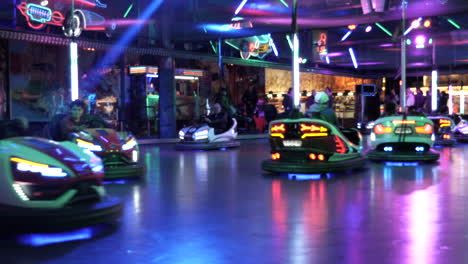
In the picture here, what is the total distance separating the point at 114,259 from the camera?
2852 mm

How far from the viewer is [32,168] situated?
10.8 ft

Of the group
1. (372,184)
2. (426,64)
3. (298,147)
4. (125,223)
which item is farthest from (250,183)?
(426,64)

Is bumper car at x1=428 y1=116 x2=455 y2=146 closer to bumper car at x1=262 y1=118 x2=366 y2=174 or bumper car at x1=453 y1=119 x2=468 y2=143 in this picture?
bumper car at x1=453 y1=119 x2=468 y2=143

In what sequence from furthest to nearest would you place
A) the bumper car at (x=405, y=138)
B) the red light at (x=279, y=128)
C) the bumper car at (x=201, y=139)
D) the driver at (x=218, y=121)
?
the driver at (x=218, y=121)
the bumper car at (x=201, y=139)
the bumper car at (x=405, y=138)
the red light at (x=279, y=128)

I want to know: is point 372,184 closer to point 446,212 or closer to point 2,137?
point 446,212

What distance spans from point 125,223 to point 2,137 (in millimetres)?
1035

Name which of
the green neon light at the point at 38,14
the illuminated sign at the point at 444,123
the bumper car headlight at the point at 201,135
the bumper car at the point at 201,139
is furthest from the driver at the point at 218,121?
the illuminated sign at the point at 444,123

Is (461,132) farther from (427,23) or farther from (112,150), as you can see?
(112,150)

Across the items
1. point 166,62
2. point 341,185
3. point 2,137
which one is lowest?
point 341,185

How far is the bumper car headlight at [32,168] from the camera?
330 centimetres

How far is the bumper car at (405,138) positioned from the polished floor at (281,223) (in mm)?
1329

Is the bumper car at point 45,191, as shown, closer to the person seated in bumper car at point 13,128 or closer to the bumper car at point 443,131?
the person seated in bumper car at point 13,128

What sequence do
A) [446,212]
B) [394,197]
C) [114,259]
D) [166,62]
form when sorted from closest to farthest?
1. [114,259]
2. [446,212]
3. [394,197]
4. [166,62]

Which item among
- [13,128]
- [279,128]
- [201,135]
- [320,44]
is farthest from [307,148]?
[320,44]
